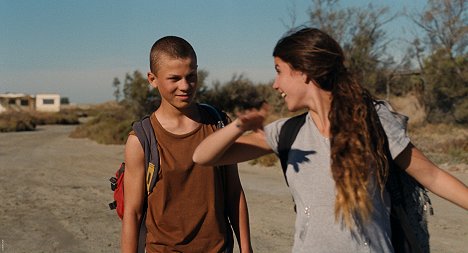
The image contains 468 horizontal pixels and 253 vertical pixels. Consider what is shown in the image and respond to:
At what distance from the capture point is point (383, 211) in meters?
2.48

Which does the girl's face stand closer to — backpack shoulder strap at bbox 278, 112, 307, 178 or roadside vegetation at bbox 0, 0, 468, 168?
backpack shoulder strap at bbox 278, 112, 307, 178

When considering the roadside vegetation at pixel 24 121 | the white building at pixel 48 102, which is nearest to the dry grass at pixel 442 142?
the roadside vegetation at pixel 24 121

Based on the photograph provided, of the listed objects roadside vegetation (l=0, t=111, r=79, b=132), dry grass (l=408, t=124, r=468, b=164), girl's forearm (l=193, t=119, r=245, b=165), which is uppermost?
girl's forearm (l=193, t=119, r=245, b=165)

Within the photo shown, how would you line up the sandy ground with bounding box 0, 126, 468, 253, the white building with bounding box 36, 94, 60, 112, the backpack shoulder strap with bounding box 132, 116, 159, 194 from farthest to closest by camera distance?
the white building with bounding box 36, 94, 60, 112, the sandy ground with bounding box 0, 126, 468, 253, the backpack shoulder strap with bounding box 132, 116, 159, 194

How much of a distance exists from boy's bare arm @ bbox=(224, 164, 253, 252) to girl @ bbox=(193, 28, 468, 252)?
0.95 metres

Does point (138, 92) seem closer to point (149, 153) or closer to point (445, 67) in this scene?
point (445, 67)

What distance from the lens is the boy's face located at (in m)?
3.43

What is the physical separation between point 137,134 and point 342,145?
1324 mm

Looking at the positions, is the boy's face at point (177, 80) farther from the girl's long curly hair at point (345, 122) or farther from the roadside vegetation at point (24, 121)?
the roadside vegetation at point (24, 121)

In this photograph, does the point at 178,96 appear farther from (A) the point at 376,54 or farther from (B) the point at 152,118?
(A) the point at 376,54

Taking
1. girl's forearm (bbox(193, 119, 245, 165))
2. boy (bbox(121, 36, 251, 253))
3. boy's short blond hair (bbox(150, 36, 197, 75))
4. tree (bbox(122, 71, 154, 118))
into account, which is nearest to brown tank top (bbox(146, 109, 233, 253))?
boy (bbox(121, 36, 251, 253))

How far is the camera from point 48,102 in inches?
3780

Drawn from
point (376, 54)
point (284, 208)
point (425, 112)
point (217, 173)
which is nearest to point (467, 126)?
point (425, 112)

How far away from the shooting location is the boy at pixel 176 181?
133 inches
